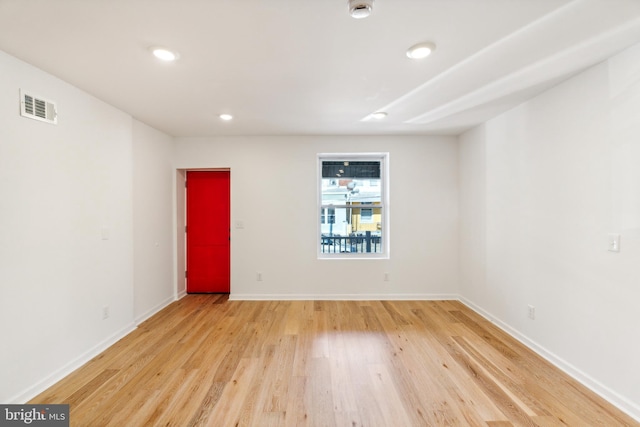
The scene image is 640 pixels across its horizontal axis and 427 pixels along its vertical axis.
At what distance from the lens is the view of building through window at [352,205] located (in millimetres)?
4238

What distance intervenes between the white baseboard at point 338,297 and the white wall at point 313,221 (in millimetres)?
15

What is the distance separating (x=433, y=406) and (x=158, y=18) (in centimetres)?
303

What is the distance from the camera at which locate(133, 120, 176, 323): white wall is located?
326 cm

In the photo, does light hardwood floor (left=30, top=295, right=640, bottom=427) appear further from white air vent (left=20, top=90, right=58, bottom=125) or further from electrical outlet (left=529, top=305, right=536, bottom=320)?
white air vent (left=20, top=90, right=58, bottom=125)

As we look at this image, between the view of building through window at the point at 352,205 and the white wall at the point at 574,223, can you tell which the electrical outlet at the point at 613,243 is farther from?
the view of building through window at the point at 352,205

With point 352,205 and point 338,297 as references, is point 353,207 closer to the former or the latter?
point 352,205

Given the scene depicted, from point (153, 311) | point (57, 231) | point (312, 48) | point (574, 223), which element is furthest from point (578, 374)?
point (153, 311)

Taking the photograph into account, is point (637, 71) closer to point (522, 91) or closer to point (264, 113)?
point (522, 91)

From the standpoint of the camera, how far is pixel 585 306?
212 cm

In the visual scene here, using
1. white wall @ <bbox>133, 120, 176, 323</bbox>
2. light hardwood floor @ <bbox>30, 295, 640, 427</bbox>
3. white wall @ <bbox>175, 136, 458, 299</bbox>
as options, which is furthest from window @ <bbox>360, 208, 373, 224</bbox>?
white wall @ <bbox>133, 120, 176, 323</bbox>

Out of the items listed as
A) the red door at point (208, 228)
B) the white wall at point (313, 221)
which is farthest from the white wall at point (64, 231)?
the white wall at point (313, 221)

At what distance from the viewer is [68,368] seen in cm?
224

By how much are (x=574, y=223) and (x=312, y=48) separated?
2536 mm

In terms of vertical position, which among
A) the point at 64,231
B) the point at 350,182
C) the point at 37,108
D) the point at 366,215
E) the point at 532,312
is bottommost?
the point at 532,312
